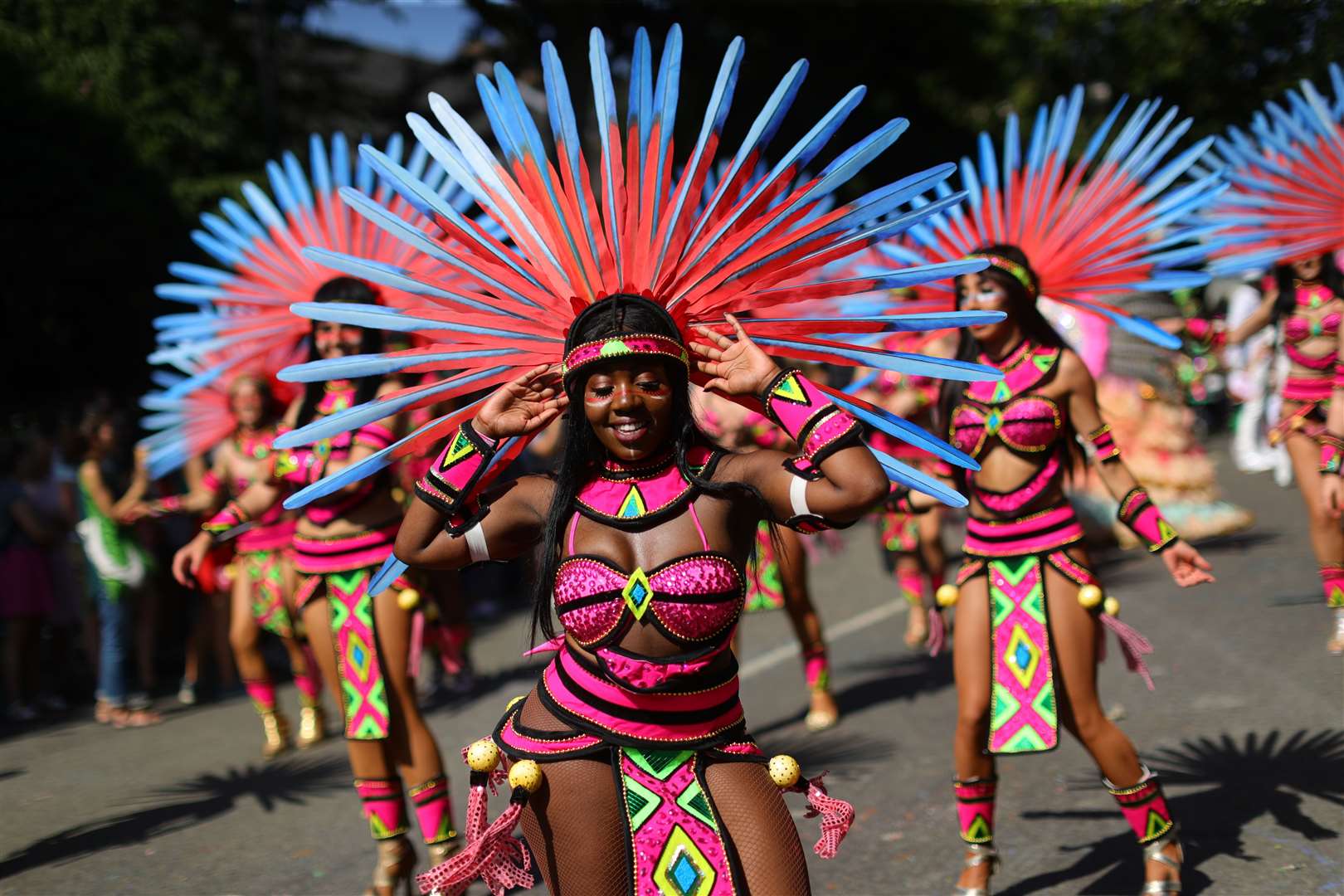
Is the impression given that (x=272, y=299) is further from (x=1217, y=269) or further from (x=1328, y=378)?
(x=1328, y=378)

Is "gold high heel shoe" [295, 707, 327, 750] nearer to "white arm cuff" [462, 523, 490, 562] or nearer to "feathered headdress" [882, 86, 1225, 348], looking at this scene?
"feathered headdress" [882, 86, 1225, 348]

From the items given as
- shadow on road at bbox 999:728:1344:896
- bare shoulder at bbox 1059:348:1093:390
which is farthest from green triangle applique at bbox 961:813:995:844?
bare shoulder at bbox 1059:348:1093:390

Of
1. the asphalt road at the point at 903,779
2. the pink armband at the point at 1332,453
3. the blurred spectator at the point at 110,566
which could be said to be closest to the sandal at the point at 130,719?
the blurred spectator at the point at 110,566

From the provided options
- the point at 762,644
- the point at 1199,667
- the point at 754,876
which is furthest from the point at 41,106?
the point at 754,876

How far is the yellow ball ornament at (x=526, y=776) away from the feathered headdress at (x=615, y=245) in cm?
81

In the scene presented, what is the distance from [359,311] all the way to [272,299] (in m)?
2.69

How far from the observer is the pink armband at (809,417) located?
3066mm

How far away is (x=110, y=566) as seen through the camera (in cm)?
880

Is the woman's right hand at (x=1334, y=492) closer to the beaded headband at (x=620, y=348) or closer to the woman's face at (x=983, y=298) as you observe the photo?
the woman's face at (x=983, y=298)

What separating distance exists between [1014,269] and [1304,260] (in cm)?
328

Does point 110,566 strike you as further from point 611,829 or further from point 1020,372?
point 611,829

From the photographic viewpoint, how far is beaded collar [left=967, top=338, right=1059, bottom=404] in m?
4.53

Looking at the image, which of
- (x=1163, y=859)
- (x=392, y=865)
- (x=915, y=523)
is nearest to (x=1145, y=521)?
(x=1163, y=859)

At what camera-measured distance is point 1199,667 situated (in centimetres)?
722
